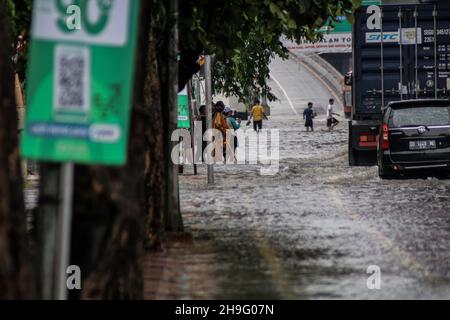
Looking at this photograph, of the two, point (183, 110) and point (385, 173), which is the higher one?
point (183, 110)

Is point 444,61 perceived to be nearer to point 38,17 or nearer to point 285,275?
point 285,275

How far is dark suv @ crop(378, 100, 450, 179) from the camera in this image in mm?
A: 25812

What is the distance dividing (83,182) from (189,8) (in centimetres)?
978

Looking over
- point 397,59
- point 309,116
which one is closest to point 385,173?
point 397,59

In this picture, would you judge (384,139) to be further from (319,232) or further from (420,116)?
(319,232)

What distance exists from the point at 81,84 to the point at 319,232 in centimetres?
1013

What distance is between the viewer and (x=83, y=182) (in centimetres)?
826

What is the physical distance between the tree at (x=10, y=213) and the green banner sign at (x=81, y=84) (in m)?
0.55

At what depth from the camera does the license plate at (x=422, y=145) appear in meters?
25.8

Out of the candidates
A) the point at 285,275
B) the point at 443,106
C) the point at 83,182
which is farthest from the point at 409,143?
the point at 83,182

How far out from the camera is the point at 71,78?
7.30 metres

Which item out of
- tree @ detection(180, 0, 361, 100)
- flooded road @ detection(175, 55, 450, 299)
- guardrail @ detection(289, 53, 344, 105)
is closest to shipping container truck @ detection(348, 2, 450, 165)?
flooded road @ detection(175, 55, 450, 299)

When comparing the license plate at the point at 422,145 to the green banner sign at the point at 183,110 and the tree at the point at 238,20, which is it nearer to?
the green banner sign at the point at 183,110

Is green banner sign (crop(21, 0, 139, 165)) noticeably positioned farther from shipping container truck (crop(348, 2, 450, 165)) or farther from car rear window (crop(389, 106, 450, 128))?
shipping container truck (crop(348, 2, 450, 165))
